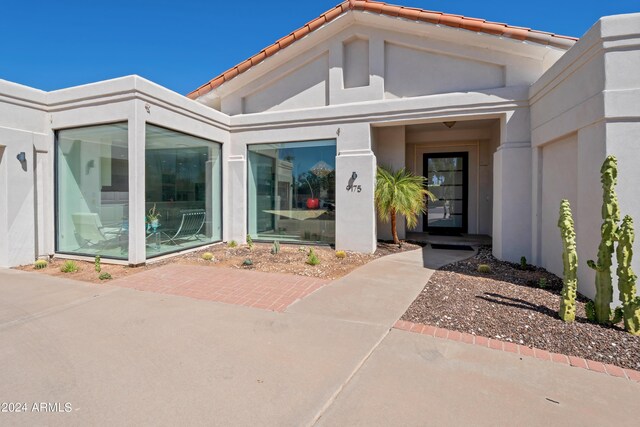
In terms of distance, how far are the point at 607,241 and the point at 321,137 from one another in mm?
6158

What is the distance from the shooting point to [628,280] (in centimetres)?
334

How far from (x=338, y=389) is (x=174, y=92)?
23.0 feet

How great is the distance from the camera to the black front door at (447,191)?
1108 centimetres

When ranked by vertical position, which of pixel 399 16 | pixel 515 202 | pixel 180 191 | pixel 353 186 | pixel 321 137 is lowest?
pixel 515 202

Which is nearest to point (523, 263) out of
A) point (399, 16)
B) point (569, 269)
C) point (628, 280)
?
point (569, 269)

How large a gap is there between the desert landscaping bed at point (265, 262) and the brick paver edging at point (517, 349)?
2.30 meters

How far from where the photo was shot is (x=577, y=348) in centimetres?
311

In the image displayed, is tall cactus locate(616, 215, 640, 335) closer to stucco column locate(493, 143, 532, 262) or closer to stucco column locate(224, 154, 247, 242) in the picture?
stucco column locate(493, 143, 532, 262)

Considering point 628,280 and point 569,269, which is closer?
point 628,280

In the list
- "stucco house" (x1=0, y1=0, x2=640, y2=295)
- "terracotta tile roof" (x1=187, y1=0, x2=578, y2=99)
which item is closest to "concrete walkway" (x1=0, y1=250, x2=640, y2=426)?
"stucco house" (x1=0, y1=0, x2=640, y2=295)

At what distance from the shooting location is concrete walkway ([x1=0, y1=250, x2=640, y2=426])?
2.22 m

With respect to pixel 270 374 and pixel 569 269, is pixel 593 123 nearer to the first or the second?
pixel 569 269

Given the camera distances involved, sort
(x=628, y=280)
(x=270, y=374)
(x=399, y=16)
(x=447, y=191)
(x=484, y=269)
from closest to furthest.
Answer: (x=270, y=374) < (x=628, y=280) < (x=484, y=269) < (x=399, y=16) < (x=447, y=191)

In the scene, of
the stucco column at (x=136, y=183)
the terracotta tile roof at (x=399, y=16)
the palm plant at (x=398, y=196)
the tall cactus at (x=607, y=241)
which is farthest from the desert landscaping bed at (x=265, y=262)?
the terracotta tile roof at (x=399, y=16)
